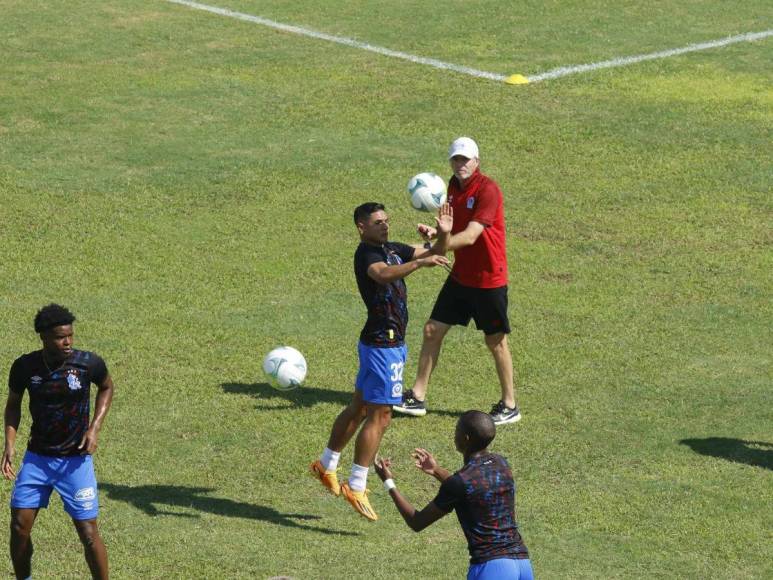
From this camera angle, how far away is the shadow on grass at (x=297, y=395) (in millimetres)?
13992

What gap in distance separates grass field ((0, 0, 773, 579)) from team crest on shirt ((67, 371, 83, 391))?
1.63 meters

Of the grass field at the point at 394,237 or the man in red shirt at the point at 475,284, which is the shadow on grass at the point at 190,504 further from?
the man in red shirt at the point at 475,284

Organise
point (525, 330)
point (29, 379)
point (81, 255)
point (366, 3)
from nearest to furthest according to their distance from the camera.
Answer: point (29, 379) → point (525, 330) → point (81, 255) → point (366, 3)

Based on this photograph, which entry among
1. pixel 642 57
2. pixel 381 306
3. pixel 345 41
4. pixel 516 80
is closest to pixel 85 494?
pixel 381 306

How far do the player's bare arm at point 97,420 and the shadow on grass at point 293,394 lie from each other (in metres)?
3.71

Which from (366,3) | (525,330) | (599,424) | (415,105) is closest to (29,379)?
(599,424)

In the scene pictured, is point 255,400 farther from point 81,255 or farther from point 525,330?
point 81,255

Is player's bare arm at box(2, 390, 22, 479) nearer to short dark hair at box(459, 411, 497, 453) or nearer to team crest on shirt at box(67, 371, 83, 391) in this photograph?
team crest on shirt at box(67, 371, 83, 391)

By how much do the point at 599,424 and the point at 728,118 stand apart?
10.9 meters

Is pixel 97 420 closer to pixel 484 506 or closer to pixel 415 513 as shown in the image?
pixel 415 513

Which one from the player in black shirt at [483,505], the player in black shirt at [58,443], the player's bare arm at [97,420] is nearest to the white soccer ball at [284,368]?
the player's bare arm at [97,420]

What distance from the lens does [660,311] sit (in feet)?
53.8

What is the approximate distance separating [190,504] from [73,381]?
2.38 meters

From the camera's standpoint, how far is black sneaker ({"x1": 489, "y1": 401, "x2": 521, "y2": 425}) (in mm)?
13688
